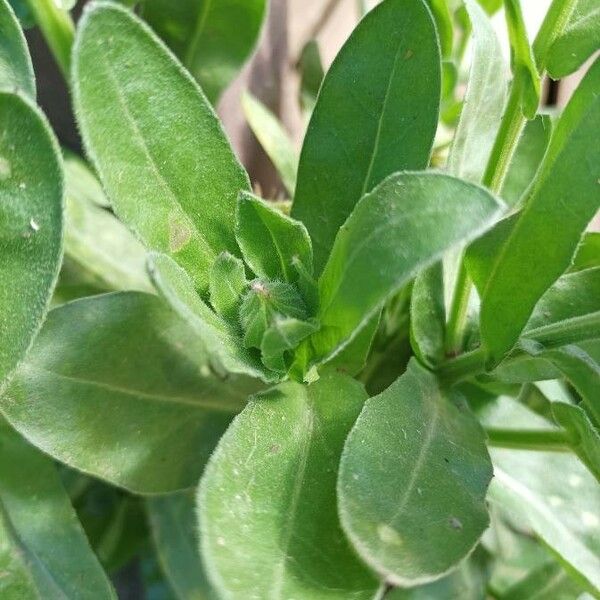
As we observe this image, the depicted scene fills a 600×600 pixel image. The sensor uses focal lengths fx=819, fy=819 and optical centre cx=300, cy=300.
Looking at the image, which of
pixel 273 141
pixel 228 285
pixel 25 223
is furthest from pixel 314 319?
pixel 273 141

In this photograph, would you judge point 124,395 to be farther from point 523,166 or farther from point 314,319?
point 523,166

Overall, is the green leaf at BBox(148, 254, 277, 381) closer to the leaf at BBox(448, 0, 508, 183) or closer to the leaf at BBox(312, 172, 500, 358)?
the leaf at BBox(312, 172, 500, 358)

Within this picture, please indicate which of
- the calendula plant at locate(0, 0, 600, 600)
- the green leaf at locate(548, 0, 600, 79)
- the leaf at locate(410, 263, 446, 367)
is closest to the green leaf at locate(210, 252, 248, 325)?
the calendula plant at locate(0, 0, 600, 600)

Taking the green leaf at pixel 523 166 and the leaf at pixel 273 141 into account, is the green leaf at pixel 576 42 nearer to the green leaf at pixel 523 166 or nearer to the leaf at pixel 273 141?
the green leaf at pixel 523 166

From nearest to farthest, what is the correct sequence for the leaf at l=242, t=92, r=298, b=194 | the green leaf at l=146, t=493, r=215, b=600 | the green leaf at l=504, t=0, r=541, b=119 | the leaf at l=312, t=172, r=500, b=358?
1. the leaf at l=312, t=172, r=500, b=358
2. the green leaf at l=504, t=0, r=541, b=119
3. the green leaf at l=146, t=493, r=215, b=600
4. the leaf at l=242, t=92, r=298, b=194

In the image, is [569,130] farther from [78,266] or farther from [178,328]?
[78,266]

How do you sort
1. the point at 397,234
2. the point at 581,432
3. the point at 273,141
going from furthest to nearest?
the point at 273,141 → the point at 581,432 → the point at 397,234

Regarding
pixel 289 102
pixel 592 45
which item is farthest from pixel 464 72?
pixel 592 45
